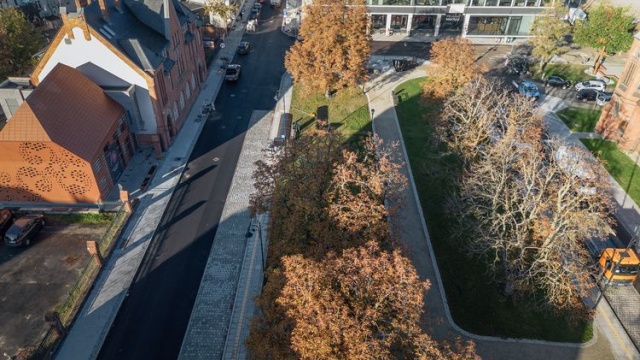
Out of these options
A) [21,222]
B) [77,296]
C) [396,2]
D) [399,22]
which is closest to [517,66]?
[399,22]

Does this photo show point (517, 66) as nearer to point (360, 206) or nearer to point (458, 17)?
point (458, 17)

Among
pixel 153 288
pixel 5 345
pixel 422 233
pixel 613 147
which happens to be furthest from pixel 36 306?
pixel 613 147

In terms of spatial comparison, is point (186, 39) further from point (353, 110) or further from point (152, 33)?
point (353, 110)

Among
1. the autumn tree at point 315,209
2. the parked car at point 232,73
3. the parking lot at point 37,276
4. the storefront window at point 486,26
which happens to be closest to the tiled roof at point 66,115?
the parking lot at point 37,276

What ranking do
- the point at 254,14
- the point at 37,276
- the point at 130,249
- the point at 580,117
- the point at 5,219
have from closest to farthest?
the point at 37,276 → the point at 130,249 → the point at 5,219 → the point at 580,117 → the point at 254,14

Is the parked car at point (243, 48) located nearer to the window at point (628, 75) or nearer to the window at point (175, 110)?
the window at point (175, 110)

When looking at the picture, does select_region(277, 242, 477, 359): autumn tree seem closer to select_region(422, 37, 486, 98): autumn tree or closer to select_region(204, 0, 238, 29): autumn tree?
select_region(422, 37, 486, 98): autumn tree

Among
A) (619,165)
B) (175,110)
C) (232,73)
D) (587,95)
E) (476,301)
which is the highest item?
(175,110)
